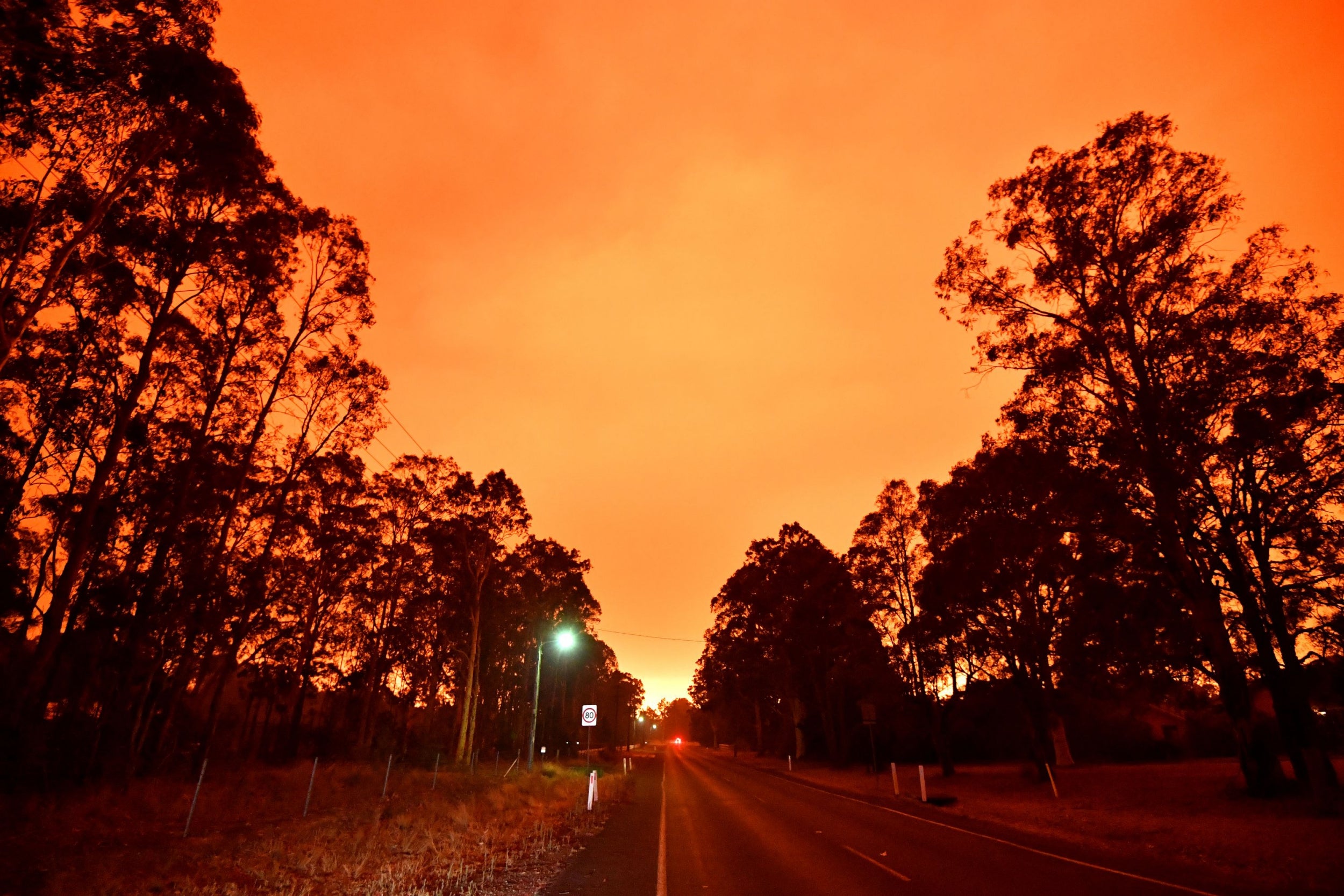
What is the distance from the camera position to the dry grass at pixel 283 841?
8.59 metres

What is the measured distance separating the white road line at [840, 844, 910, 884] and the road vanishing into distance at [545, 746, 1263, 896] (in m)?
0.04

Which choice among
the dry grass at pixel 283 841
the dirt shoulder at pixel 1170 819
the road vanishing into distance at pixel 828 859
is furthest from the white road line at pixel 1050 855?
the dry grass at pixel 283 841

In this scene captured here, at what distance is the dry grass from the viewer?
859 centimetres

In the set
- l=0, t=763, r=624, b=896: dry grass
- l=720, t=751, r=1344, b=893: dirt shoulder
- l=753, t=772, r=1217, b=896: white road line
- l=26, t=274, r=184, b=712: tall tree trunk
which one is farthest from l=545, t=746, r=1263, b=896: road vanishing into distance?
l=26, t=274, r=184, b=712: tall tree trunk

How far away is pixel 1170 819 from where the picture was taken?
14453 mm

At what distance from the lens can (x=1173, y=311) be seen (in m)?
16.0

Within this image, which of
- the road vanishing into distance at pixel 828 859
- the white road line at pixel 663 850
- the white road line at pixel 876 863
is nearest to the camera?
the road vanishing into distance at pixel 828 859

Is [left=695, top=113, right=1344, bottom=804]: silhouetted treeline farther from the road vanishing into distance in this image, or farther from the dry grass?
the dry grass

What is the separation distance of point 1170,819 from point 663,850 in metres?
12.2

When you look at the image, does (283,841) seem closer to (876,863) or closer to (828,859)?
(828,859)

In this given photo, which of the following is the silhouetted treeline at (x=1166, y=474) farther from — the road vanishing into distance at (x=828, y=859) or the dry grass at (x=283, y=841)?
the dry grass at (x=283, y=841)

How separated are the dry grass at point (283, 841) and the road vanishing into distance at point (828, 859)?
1.37 metres

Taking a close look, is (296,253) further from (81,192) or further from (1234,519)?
(1234,519)

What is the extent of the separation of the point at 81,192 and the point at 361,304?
8488 mm
